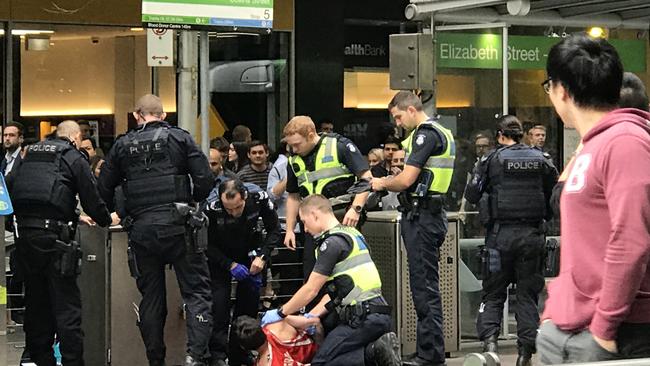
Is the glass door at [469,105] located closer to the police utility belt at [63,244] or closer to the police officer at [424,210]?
the police officer at [424,210]

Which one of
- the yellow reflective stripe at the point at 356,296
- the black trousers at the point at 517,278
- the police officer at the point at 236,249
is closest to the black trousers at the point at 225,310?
the police officer at the point at 236,249

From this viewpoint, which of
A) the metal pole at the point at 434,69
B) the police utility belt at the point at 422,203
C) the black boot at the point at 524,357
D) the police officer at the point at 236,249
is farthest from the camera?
the metal pole at the point at 434,69

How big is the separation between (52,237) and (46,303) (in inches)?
21.0

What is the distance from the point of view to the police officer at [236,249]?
29.8ft

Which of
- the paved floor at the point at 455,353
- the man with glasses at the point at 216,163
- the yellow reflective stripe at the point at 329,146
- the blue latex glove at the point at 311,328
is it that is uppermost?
the yellow reflective stripe at the point at 329,146

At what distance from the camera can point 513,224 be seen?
913 cm

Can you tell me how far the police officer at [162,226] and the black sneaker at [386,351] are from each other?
1.32 metres

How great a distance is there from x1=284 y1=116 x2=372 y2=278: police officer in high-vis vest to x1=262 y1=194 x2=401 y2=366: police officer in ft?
3.15

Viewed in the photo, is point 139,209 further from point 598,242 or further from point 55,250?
point 598,242

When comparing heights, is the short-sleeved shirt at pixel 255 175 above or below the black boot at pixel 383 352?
above

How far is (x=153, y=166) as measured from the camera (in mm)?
8484

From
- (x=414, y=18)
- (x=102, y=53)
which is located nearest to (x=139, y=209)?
(x=414, y=18)

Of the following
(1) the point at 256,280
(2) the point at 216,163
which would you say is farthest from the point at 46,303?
(2) the point at 216,163

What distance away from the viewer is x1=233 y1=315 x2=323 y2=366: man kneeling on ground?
321 inches
